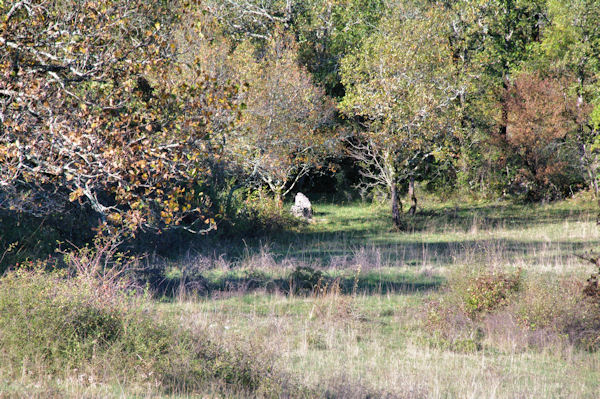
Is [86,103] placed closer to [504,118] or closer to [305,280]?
[305,280]

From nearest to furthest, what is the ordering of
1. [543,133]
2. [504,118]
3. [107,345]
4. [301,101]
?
[107,345], [301,101], [543,133], [504,118]

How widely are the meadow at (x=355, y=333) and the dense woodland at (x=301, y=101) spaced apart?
1614 millimetres

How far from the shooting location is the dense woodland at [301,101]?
26.1 ft

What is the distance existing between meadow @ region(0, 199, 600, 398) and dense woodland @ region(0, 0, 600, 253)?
5.29 feet

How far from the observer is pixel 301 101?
23.8 m

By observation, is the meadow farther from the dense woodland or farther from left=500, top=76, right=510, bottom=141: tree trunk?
left=500, top=76, right=510, bottom=141: tree trunk

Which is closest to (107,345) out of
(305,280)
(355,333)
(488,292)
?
(355,333)

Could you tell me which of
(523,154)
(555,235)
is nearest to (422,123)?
(555,235)

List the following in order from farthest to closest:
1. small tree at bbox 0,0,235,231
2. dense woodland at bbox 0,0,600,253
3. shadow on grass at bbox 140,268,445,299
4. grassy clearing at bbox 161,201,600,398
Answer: shadow on grass at bbox 140,268,445,299, dense woodland at bbox 0,0,600,253, small tree at bbox 0,0,235,231, grassy clearing at bbox 161,201,600,398

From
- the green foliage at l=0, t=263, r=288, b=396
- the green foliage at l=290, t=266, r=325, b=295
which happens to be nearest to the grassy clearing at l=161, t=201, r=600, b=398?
the green foliage at l=290, t=266, r=325, b=295

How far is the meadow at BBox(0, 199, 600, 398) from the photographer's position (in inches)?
250

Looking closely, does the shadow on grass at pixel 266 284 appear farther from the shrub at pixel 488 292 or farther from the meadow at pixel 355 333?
the shrub at pixel 488 292

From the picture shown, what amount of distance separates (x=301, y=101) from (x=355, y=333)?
1577 centimetres

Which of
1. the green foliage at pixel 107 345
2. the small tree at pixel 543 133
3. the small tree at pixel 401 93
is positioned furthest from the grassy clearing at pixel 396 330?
the small tree at pixel 543 133
